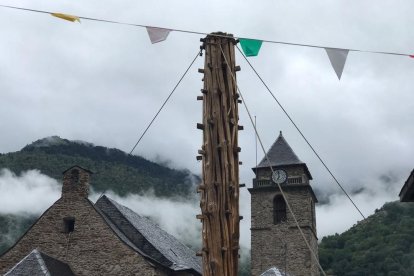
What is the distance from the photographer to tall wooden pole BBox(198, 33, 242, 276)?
5.40 metres

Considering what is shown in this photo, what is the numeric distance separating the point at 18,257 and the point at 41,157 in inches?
2086

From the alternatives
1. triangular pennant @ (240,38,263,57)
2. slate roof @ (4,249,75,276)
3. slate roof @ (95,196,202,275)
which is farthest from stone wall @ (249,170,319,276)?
triangular pennant @ (240,38,263,57)

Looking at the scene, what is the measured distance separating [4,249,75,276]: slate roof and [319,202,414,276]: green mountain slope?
109 feet

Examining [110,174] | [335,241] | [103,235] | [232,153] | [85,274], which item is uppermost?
[110,174]

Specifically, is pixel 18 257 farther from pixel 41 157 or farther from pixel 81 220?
pixel 41 157

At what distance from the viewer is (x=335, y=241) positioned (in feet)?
208

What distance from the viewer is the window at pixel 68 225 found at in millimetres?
23973

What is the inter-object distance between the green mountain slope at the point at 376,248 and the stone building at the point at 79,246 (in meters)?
30.8

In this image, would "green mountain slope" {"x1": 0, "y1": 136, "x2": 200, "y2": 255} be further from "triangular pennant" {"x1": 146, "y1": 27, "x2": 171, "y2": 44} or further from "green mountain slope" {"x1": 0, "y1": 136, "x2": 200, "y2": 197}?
"triangular pennant" {"x1": 146, "y1": 27, "x2": 171, "y2": 44}

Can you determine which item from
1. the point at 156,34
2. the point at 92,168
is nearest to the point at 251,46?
the point at 156,34

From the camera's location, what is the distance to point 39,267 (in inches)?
842

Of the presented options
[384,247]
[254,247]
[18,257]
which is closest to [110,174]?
[384,247]

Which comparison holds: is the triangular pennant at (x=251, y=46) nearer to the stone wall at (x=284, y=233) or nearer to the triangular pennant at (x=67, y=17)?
the triangular pennant at (x=67, y=17)

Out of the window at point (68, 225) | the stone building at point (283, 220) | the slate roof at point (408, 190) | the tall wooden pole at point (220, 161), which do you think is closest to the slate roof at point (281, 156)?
the stone building at point (283, 220)
